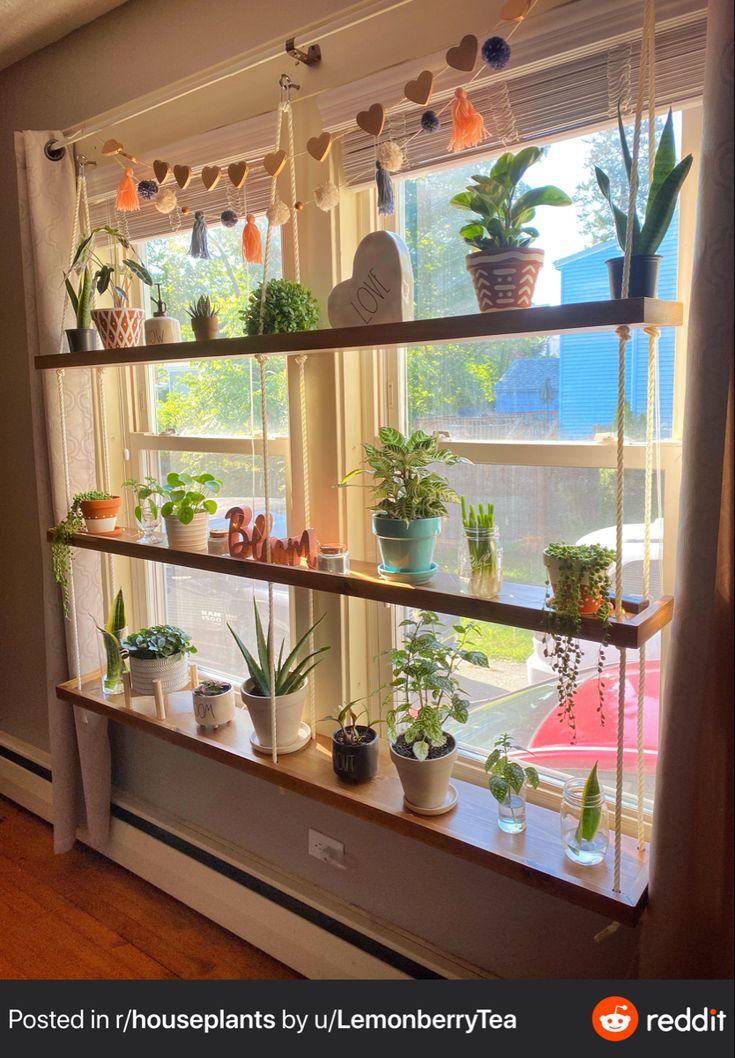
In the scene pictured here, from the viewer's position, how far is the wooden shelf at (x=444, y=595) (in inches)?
47.2

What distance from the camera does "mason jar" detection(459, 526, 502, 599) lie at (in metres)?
1.38

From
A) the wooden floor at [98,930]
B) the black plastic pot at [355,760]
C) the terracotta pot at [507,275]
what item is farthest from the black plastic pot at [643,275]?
the wooden floor at [98,930]

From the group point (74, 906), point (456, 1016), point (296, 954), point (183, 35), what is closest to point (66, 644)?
point (74, 906)

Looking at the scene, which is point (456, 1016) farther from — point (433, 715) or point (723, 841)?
point (723, 841)

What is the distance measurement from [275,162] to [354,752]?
4.00 feet

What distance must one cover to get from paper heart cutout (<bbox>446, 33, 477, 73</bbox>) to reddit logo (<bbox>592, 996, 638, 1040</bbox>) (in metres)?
1.53

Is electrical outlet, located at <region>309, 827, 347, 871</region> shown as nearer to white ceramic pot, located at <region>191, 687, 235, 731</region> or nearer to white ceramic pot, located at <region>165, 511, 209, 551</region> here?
white ceramic pot, located at <region>191, 687, 235, 731</region>

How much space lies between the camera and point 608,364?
4.68 feet

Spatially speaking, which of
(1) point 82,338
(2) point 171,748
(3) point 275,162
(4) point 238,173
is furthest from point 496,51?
(2) point 171,748

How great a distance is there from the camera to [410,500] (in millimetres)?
1454

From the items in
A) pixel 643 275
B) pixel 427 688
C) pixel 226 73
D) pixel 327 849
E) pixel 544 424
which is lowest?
pixel 327 849

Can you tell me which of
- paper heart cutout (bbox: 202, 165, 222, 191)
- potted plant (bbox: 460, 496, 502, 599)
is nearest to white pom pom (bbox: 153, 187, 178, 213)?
paper heart cutout (bbox: 202, 165, 222, 191)

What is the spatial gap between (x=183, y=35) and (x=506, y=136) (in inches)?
37.7

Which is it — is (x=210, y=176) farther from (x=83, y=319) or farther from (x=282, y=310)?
(x=83, y=319)
